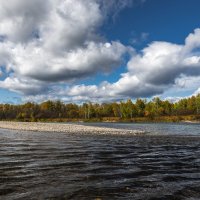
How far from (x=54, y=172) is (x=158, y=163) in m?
7.56

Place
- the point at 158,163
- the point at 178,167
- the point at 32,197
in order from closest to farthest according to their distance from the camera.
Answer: the point at 32,197
the point at 178,167
the point at 158,163

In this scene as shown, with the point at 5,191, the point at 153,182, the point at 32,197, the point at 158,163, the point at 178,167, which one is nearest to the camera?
the point at 32,197

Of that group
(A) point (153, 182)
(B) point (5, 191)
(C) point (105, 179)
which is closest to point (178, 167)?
(A) point (153, 182)

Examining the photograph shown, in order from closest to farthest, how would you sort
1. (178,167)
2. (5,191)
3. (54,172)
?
(5,191) → (54,172) → (178,167)

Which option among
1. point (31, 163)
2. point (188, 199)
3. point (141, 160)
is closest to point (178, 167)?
point (141, 160)

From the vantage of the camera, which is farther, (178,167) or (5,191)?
(178,167)

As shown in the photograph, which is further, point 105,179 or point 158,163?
point 158,163

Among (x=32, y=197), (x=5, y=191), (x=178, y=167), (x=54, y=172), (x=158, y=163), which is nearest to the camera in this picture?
(x=32, y=197)

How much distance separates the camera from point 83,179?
1448 centimetres

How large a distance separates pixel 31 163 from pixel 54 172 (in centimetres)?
345

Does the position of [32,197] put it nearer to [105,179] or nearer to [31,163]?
[105,179]

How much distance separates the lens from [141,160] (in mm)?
21078

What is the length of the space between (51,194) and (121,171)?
6.09 metres

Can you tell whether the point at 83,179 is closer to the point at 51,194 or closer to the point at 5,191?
the point at 51,194
